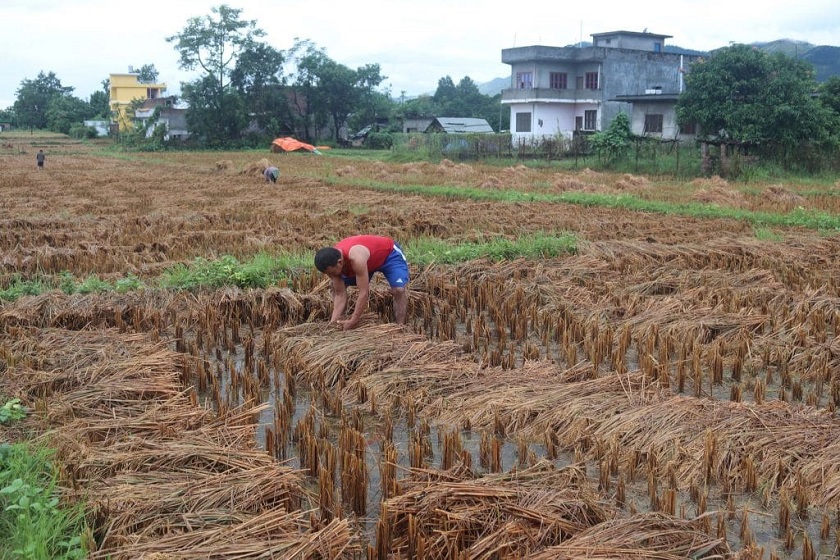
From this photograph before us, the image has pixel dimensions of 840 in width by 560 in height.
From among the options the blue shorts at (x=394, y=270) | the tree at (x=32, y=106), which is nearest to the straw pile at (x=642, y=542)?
the blue shorts at (x=394, y=270)

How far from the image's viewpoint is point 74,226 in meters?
12.9

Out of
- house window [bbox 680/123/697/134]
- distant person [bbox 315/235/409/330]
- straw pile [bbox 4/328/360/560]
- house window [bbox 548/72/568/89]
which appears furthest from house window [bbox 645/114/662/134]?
straw pile [bbox 4/328/360/560]

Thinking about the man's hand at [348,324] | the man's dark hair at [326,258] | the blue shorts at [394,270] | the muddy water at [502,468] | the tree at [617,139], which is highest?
the tree at [617,139]

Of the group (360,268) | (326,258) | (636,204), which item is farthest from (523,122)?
(326,258)

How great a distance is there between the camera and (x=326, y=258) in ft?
20.1

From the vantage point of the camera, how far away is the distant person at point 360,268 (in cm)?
627

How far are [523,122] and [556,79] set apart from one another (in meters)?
2.88

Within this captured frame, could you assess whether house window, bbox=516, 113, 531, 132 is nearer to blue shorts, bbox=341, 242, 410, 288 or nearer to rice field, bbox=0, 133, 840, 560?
rice field, bbox=0, 133, 840, 560

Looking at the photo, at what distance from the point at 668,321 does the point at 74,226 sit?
10017 mm

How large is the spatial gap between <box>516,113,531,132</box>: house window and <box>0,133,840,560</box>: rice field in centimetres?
3168

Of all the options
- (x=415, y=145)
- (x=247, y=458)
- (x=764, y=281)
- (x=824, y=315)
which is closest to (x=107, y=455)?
(x=247, y=458)

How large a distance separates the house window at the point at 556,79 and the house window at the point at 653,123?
11118 millimetres

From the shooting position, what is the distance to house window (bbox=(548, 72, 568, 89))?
4200 cm

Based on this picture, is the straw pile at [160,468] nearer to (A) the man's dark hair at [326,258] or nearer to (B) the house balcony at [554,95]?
(A) the man's dark hair at [326,258]
